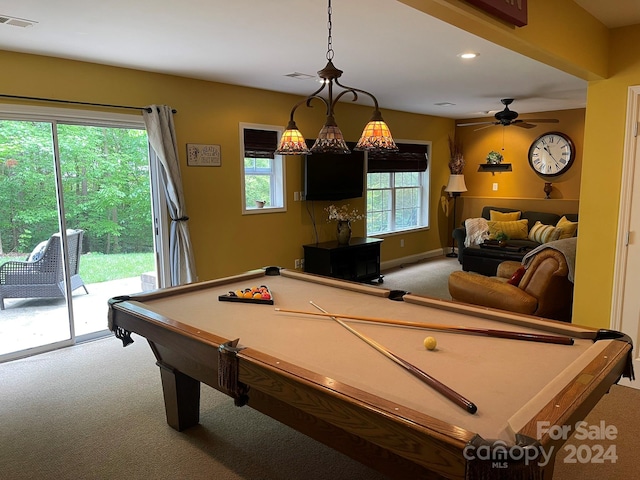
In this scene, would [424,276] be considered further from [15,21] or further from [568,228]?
[15,21]

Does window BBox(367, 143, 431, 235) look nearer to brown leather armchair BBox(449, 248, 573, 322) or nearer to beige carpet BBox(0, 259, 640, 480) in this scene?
brown leather armchair BBox(449, 248, 573, 322)

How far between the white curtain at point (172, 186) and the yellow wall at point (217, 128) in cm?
17

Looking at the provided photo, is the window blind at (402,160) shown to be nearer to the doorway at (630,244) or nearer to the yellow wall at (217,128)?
the yellow wall at (217,128)

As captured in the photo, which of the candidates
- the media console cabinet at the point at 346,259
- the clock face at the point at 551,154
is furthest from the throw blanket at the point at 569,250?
the clock face at the point at 551,154

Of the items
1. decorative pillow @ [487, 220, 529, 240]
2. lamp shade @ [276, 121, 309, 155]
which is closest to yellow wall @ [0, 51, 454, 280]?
decorative pillow @ [487, 220, 529, 240]

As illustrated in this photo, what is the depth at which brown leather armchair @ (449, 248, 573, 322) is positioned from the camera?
3.49 m

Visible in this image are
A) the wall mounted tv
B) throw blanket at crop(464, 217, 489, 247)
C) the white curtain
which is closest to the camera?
the white curtain

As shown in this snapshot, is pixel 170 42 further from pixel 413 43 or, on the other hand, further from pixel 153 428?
pixel 153 428

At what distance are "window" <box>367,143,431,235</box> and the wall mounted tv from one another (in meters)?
0.61

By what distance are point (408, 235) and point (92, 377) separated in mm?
5564

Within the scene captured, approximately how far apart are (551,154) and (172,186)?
20.0 ft

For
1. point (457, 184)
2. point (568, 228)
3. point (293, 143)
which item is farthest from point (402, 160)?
point (293, 143)

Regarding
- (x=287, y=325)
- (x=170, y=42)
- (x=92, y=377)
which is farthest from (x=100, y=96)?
(x=287, y=325)

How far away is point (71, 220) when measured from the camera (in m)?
4.07
